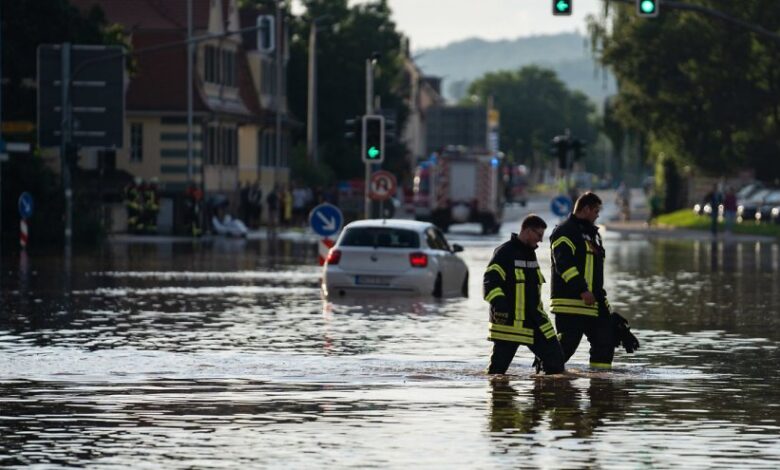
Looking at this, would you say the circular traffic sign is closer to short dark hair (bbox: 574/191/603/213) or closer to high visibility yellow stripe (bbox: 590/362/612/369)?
high visibility yellow stripe (bbox: 590/362/612/369)

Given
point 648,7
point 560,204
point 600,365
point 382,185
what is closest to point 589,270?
point 600,365

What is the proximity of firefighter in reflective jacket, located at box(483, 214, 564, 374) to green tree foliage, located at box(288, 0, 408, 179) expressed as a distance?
90648 mm

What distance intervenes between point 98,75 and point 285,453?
4086 centimetres

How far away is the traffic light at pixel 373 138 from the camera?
135 ft

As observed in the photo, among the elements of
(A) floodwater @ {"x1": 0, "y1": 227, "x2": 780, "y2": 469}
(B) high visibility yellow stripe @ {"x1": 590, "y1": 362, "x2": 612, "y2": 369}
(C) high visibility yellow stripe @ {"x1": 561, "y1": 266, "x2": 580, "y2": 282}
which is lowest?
Result: (A) floodwater @ {"x1": 0, "y1": 227, "x2": 780, "y2": 469}

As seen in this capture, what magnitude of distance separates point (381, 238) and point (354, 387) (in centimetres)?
1456

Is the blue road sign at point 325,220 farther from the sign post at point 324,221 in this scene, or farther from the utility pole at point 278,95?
the utility pole at point 278,95

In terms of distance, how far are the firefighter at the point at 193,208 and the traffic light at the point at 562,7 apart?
1267 inches

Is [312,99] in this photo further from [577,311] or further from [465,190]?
[577,311]

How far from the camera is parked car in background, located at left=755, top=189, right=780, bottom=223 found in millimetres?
86875

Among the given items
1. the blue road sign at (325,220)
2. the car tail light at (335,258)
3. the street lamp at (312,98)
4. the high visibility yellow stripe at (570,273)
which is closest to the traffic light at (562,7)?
the blue road sign at (325,220)

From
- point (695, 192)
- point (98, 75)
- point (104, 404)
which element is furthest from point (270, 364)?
point (695, 192)

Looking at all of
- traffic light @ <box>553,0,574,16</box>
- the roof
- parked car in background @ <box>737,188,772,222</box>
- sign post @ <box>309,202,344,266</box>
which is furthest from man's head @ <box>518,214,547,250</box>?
parked car in background @ <box>737,188,772,222</box>

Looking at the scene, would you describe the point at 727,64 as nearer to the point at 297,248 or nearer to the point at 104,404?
the point at 297,248
